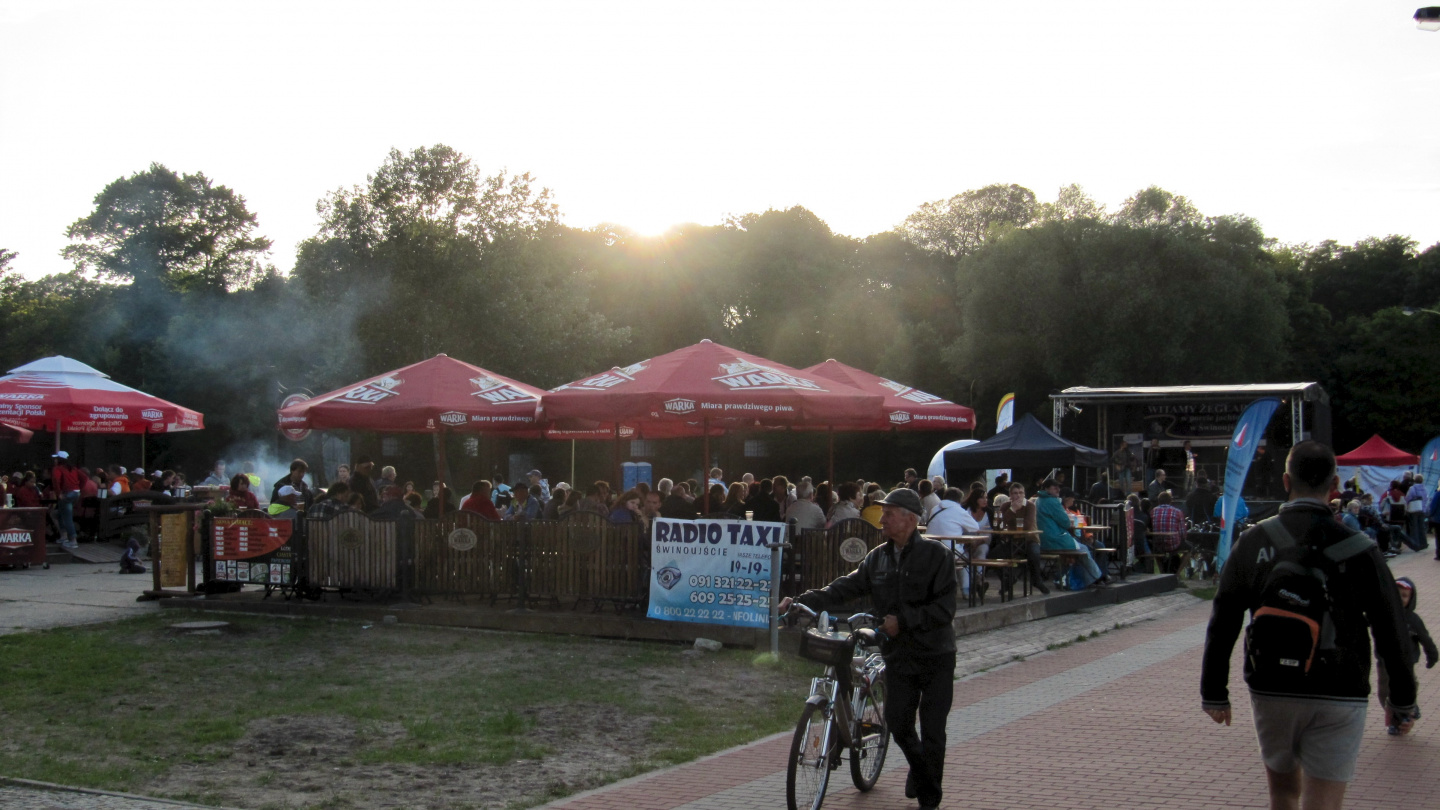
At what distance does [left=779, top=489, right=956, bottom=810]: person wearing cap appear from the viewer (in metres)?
5.89

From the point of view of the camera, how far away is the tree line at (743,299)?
3891 cm

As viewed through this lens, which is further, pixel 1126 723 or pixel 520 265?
pixel 520 265

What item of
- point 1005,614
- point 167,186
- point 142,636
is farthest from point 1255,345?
point 167,186

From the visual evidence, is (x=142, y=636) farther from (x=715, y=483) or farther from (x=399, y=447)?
(x=399, y=447)

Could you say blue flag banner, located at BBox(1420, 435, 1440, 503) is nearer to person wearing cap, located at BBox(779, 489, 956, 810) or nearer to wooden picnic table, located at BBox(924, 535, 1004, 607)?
wooden picnic table, located at BBox(924, 535, 1004, 607)

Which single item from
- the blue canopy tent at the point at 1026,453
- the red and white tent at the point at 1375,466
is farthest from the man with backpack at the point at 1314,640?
the red and white tent at the point at 1375,466

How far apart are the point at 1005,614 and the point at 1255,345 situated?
33644 millimetres

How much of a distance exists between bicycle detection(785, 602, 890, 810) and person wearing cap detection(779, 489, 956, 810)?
0.17 meters

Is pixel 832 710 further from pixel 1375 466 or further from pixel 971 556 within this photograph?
pixel 1375 466

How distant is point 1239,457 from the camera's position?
18344mm

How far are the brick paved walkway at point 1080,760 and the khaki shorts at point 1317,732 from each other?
221 cm

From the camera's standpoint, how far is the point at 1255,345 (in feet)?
142

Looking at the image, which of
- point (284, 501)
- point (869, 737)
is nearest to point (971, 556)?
point (869, 737)

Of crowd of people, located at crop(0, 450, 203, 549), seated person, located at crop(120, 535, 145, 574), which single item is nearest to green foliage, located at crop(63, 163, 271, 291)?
crowd of people, located at crop(0, 450, 203, 549)
